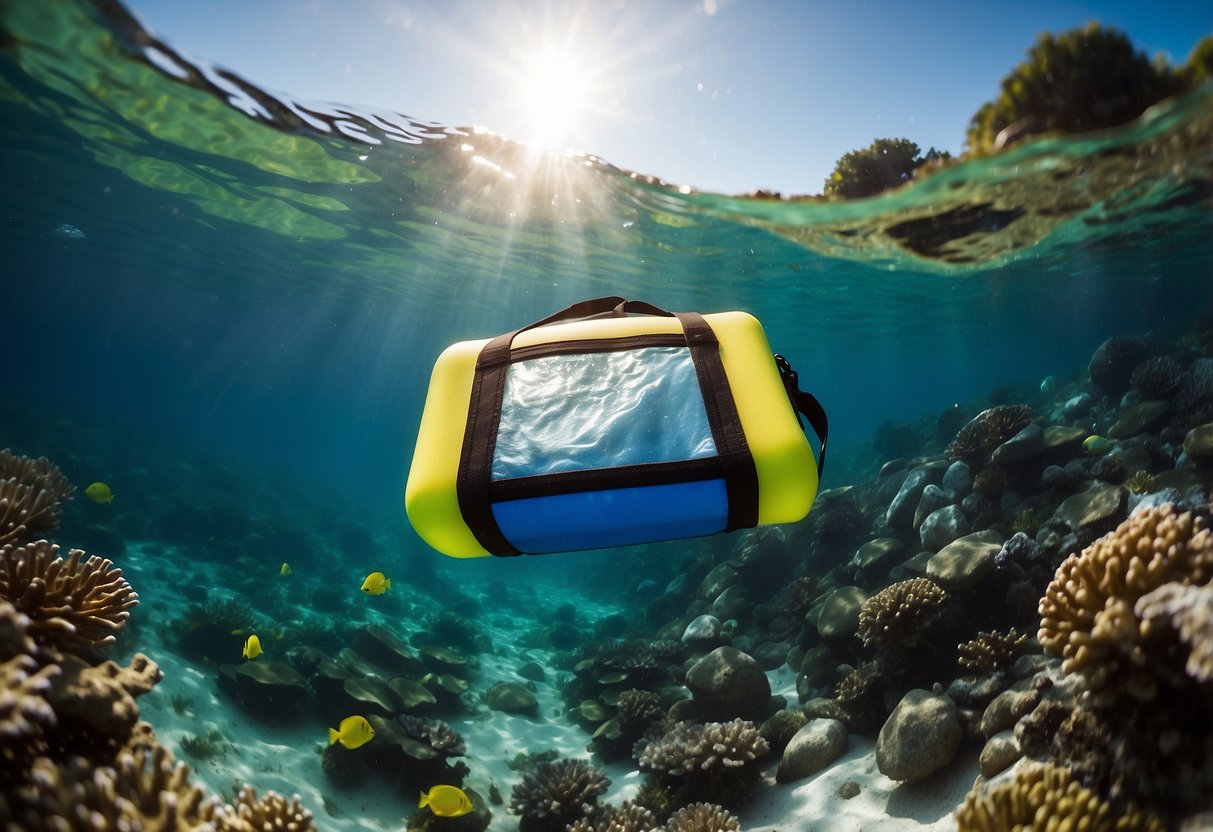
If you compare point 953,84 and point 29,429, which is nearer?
point 953,84

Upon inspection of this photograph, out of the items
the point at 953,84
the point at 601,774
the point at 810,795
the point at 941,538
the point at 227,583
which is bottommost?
the point at 227,583

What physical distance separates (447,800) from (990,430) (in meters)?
10.2

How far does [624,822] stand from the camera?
19.0ft

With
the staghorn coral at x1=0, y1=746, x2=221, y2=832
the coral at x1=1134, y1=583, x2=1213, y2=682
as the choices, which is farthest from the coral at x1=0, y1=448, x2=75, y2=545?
the coral at x1=1134, y1=583, x2=1213, y2=682

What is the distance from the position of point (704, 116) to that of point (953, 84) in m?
2.69

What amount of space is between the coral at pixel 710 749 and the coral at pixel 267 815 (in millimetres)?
4552

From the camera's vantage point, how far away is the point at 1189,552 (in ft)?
9.17

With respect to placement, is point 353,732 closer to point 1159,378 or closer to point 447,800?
point 447,800

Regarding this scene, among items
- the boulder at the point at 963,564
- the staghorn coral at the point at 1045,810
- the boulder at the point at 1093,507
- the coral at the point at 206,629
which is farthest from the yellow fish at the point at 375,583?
the boulder at the point at 1093,507

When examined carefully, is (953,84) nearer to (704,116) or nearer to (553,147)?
(704,116)

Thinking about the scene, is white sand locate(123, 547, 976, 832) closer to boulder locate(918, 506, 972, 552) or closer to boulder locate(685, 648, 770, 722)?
boulder locate(685, 648, 770, 722)

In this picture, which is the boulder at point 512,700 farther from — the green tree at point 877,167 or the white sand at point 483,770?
the green tree at point 877,167

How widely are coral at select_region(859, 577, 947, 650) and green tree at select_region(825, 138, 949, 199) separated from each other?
558 cm

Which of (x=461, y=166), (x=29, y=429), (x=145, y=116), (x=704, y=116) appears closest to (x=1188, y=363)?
(x=704, y=116)
